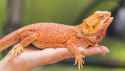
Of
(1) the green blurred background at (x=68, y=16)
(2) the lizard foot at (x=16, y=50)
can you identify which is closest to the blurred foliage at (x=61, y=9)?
(1) the green blurred background at (x=68, y=16)

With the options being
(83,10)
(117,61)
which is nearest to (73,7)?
(83,10)

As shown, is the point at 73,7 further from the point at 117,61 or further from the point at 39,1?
the point at 117,61

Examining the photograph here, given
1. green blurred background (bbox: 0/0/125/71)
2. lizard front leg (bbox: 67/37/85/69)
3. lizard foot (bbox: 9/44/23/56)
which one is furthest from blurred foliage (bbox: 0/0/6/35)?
lizard front leg (bbox: 67/37/85/69)

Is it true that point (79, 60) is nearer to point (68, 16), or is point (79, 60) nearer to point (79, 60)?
point (79, 60)

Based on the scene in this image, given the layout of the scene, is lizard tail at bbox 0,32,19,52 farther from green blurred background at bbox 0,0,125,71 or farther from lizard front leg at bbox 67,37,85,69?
lizard front leg at bbox 67,37,85,69

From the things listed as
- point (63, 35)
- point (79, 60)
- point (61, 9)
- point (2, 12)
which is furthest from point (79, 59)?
point (2, 12)

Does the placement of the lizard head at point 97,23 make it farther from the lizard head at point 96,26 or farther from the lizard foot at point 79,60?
the lizard foot at point 79,60

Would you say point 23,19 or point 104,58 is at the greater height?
point 23,19
